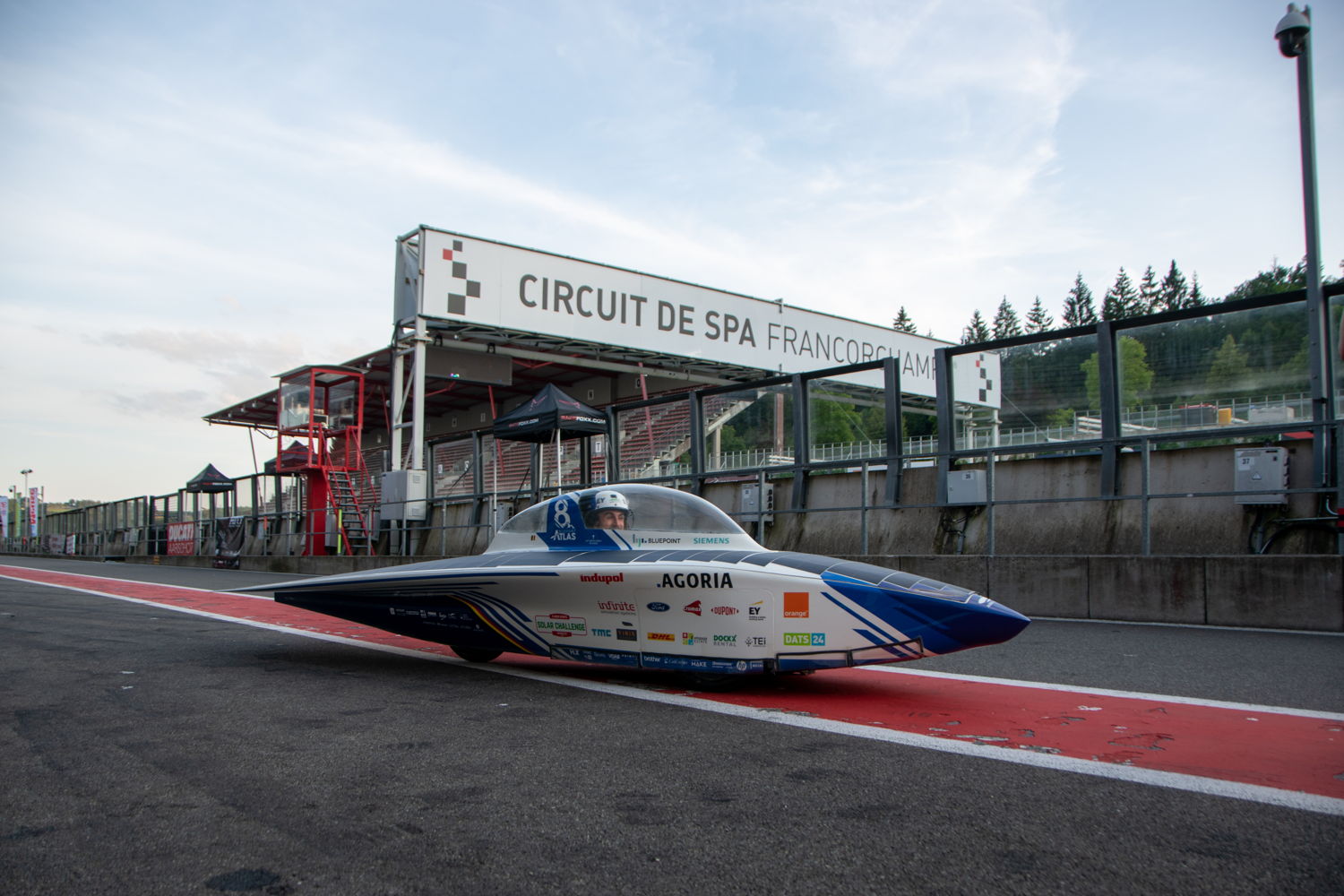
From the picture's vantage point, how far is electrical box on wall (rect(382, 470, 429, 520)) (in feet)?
72.0

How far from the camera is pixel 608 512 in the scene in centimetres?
650

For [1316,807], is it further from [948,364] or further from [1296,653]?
[948,364]

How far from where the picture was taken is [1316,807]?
317 cm

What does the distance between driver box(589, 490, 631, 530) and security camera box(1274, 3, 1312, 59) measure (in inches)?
335

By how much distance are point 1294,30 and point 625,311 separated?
1898 centimetres

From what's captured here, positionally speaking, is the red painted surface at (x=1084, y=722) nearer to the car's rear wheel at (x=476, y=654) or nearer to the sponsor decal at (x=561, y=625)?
the sponsor decal at (x=561, y=625)

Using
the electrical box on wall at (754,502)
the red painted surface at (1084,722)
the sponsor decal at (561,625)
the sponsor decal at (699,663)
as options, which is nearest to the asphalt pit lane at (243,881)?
the red painted surface at (1084,722)

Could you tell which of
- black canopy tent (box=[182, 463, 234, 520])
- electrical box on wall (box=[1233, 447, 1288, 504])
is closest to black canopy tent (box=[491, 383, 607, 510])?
electrical box on wall (box=[1233, 447, 1288, 504])

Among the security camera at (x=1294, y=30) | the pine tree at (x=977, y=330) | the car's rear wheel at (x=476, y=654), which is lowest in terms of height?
the car's rear wheel at (x=476, y=654)

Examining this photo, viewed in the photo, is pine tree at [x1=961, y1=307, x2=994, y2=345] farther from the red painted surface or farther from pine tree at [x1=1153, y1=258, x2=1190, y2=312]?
the red painted surface

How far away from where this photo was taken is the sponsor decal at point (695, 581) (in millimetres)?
5617

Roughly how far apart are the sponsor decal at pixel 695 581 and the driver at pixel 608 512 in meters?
0.76

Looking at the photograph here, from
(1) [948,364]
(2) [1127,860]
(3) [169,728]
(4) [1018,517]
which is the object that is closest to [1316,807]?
(2) [1127,860]

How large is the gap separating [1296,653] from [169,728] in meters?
7.32
